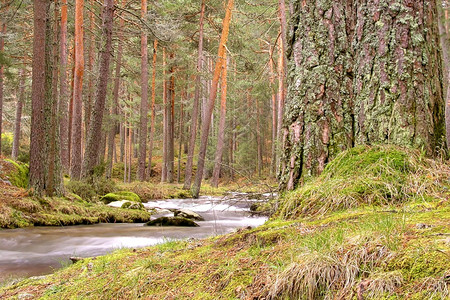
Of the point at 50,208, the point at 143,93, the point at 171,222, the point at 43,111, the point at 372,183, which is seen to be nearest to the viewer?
the point at 372,183

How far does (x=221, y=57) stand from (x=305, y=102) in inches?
561

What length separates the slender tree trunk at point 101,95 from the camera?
1180 cm

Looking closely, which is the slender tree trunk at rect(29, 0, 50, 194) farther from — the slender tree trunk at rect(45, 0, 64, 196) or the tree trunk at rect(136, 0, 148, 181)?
the tree trunk at rect(136, 0, 148, 181)

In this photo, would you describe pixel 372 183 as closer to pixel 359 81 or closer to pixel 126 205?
pixel 359 81

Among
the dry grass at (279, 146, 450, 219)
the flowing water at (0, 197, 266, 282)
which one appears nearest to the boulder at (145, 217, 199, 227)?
the flowing water at (0, 197, 266, 282)

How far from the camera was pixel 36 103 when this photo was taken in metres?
9.38

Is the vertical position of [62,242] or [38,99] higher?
[38,99]

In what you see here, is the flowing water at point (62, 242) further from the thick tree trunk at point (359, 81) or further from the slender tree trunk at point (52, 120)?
the slender tree trunk at point (52, 120)

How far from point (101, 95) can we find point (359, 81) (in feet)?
33.8

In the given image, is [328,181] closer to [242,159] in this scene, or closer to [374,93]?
[374,93]

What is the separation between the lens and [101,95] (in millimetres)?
12305

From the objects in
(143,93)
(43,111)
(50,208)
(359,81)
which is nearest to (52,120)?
(43,111)

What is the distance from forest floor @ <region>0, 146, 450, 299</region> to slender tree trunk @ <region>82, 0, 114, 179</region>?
9150mm

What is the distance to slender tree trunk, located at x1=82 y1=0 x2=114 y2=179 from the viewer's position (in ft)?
38.7
